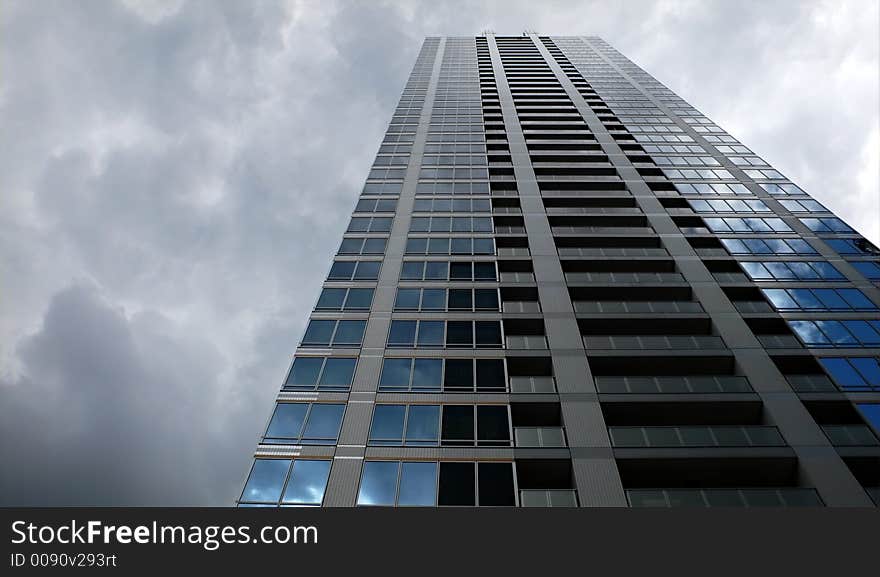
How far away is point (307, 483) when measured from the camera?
55.6 ft

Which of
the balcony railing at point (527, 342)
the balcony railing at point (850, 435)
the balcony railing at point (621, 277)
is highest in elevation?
the balcony railing at point (621, 277)

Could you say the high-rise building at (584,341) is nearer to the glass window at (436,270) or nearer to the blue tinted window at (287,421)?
the blue tinted window at (287,421)

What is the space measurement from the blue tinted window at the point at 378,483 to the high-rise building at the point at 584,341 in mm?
68

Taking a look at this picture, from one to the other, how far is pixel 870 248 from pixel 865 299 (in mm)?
5719

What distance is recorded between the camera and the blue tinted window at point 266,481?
1655 cm

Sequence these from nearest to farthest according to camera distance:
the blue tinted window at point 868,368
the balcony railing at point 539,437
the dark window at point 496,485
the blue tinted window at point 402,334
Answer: the dark window at point 496,485, the balcony railing at point 539,437, the blue tinted window at point 868,368, the blue tinted window at point 402,334

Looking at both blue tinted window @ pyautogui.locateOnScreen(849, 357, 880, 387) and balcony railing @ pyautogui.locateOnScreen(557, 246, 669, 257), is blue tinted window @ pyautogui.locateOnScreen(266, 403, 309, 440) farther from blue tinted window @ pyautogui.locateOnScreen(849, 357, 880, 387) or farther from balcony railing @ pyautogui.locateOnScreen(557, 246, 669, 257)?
blue tinted window @ pyautogui.locateOnScreen(849, 357, 880, 387)

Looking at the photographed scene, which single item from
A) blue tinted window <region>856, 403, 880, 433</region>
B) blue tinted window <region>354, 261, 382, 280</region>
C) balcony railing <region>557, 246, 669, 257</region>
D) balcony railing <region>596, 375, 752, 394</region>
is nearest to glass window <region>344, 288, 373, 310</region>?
blue tinted window <region>354, 261, 382, 280</region>

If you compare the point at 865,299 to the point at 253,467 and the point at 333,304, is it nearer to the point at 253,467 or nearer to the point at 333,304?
the point at 333,304

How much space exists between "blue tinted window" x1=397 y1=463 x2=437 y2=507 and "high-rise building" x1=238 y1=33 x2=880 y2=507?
2.8 inches

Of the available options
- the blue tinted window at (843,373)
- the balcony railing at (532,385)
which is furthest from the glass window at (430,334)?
the blue tinted window at (843,373)

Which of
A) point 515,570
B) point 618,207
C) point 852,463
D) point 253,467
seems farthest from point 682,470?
point 618,207

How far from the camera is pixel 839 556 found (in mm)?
11172

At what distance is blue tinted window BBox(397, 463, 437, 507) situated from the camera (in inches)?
648
